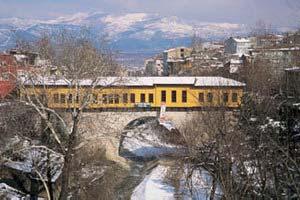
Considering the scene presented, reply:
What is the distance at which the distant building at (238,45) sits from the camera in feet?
230

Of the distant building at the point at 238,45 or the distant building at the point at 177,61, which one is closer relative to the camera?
the distant building at the point at 177,61

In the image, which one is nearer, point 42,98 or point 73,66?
point 73,66

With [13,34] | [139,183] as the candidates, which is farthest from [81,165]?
[139,183]

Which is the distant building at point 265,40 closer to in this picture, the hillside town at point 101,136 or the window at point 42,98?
the hillside town at point 101,136

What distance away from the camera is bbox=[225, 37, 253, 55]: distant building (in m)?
70.2

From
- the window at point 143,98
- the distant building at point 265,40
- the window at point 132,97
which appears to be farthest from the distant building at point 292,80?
the distant building at point 265,40

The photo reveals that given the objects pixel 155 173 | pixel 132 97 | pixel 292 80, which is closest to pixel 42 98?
pixel 155 173

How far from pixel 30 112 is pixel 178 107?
60.3 ft

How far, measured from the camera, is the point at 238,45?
244ft

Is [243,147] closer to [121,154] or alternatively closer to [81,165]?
[81,165]

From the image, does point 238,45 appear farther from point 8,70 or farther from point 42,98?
point 8,70

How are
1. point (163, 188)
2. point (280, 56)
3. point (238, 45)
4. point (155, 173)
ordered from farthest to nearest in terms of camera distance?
point (238, 45)
point (280, 56)
point (155, 173)
point (163, 188)

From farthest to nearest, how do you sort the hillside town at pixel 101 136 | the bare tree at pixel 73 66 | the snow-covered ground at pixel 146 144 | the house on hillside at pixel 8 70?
the snow-covered ground at pixel 146 144 → the bare tree at pixel 73 66 → the house on hillside at pixel 8 70 → the hillside town at pixel 101 136

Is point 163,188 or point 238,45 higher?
point 238,45
